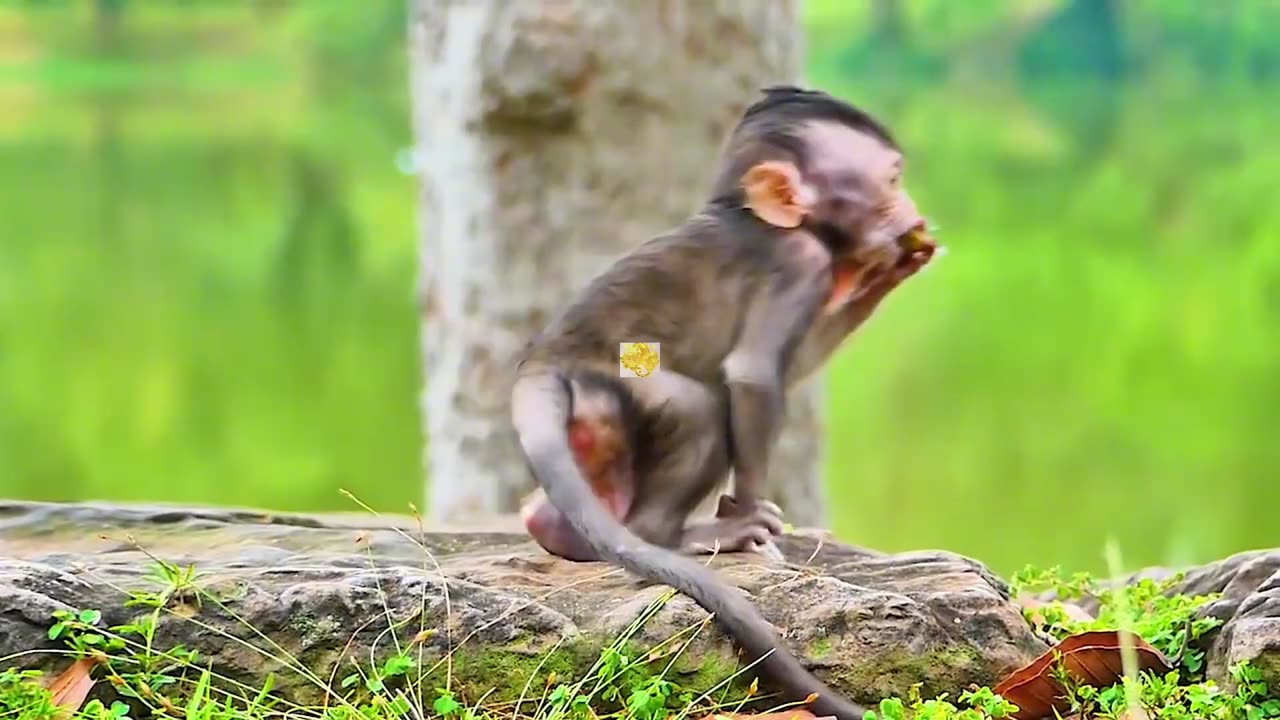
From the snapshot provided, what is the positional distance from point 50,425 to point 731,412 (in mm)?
3507

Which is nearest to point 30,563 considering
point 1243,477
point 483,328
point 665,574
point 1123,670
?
point 665,574

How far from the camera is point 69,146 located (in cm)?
507

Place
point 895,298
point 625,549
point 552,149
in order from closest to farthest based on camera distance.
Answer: point 625,549 < point 552,149 < point 895,298

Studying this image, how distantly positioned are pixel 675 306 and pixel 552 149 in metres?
0.75

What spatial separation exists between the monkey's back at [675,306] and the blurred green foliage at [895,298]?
2.23m

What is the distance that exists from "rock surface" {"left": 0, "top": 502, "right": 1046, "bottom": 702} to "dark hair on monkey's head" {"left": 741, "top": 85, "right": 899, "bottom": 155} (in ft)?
1.09

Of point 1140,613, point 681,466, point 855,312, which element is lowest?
point 1140,613

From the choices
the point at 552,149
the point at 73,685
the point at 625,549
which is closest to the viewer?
the point at 73,685

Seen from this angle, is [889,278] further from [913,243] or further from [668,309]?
[668,309]

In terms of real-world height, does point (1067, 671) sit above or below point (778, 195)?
below

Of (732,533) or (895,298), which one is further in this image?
(895,298)

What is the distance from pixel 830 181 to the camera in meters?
1.12

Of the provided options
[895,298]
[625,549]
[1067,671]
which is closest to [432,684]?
[625,549]

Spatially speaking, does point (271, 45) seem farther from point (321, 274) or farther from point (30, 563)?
point (30, 563)
